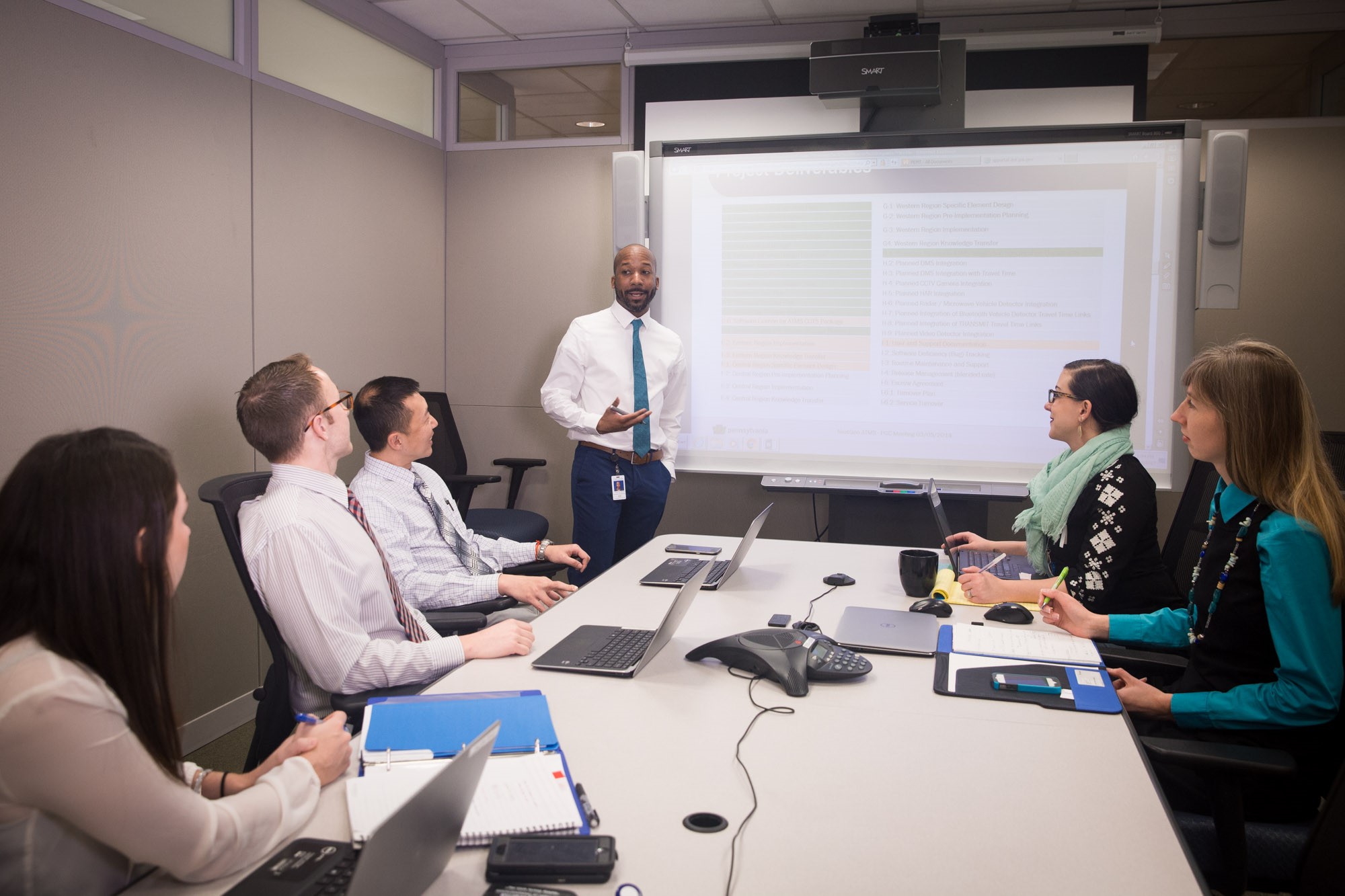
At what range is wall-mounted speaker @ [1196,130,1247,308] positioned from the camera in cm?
352

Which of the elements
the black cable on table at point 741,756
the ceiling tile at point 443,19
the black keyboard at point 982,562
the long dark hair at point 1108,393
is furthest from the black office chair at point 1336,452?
the ceiling tile at point 443,19

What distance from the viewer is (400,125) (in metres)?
4.27

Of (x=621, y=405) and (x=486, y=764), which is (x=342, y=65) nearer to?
(x=621, y=405)

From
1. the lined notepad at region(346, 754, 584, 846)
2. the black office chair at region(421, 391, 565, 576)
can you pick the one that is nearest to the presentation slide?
the black office chair at region(421, 391, 565, 576)

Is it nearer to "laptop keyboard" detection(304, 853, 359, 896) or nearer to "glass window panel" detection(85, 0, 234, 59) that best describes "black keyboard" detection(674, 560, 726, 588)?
"laptop keyboard" detection(304, 853, 359, 896)

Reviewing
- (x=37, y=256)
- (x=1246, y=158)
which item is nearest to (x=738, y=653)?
(x=37, y=256)

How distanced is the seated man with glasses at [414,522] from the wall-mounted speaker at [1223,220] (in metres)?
2.80

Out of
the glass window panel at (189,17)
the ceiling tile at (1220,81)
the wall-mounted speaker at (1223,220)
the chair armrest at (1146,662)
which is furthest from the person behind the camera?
the ceiling tile at (1220,81)

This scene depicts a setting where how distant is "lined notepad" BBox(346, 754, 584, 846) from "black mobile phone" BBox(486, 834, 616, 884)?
A: 0.06 metres

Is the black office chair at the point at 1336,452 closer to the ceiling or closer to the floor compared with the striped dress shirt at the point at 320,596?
closer to the ceiling

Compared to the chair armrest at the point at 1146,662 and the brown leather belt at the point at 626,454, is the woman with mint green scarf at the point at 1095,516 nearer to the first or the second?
the chair armrest at the point at 1146,662

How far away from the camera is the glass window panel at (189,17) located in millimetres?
2766

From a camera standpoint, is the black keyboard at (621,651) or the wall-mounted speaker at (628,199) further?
the wall-mounted speaker at (628,199)

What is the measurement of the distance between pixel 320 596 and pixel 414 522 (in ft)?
2.45
